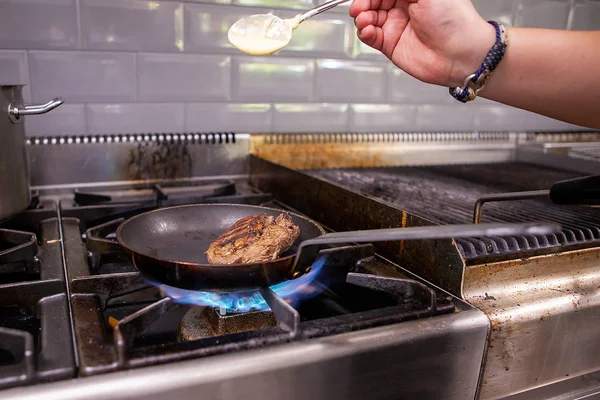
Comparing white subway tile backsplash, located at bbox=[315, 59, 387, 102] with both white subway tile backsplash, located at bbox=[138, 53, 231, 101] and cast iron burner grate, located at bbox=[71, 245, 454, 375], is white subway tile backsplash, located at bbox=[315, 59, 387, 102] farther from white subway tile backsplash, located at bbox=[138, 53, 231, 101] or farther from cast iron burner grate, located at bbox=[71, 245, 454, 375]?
cast iron burner grate, located at bbox=[71, 245, 454, 375]

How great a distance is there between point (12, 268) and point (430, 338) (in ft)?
2.07

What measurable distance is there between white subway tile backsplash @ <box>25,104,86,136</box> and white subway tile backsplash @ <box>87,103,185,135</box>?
0.07 feet

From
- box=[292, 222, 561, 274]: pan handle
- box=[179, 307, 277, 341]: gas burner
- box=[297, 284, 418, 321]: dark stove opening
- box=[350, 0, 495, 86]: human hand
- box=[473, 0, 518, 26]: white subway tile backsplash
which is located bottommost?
box=[297, 284, 418, 321]: dark stove opening

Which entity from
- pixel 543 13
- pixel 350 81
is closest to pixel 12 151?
pixel 350 81

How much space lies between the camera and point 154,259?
2.00 ft

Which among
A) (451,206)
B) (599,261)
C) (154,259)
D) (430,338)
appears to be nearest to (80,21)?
(154,259)

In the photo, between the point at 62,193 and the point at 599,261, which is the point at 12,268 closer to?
the point at 62,193

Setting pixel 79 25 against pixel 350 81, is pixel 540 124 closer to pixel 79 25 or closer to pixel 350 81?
pixel 350 81

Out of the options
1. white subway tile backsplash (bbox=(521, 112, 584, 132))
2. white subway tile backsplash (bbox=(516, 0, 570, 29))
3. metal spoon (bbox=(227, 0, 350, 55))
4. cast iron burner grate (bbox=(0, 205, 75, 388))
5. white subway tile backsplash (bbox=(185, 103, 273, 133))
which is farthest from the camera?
white subway tile backsplash (bbox=(521, 112, 584, 132))

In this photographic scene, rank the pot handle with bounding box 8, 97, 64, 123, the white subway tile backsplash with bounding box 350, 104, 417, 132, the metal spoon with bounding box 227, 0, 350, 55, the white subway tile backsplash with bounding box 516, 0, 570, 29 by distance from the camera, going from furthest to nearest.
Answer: the white subway tile backsplash with bounding box 516, 0, 570, 29 → the white subway tile backsplash with bounding box 350, 104, 417, 132 → the metal spoon with bounding box 227, 0, 350, 55 → the pot handle with bounding box 8, 97, 64, 123

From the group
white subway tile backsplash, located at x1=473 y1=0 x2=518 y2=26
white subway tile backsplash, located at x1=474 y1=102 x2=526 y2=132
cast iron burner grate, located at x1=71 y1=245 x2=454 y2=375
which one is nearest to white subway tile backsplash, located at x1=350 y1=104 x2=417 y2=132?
white subway tile backsplash, located at x1=474 y1=102 x2=526 y2=132

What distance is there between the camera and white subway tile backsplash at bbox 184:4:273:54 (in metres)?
1.30

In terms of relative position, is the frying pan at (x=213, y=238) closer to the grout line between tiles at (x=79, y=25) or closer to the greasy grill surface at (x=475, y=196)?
the greasy grill surface at (x=475, y=196)

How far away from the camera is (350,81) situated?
1540mm
